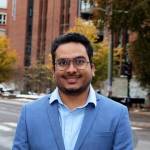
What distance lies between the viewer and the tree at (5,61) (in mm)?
85562

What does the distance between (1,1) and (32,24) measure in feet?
58.7

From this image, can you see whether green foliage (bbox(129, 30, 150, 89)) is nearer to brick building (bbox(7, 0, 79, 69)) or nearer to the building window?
brick building (bbox(7, 0, 79, 69))

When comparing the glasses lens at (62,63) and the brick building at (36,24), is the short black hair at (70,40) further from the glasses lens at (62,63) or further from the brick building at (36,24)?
the brick building at (36,24)

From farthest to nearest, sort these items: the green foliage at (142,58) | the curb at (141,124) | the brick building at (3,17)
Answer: the brick building at (3,17), the green foliage at (142,58), the curb at (141,124)

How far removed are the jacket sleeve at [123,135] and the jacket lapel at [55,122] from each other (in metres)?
0.33

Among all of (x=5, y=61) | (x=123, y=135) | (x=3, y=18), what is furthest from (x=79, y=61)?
(x=3, y=18)

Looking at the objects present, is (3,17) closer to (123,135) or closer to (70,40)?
(70,40)

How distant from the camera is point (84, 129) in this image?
3.72m

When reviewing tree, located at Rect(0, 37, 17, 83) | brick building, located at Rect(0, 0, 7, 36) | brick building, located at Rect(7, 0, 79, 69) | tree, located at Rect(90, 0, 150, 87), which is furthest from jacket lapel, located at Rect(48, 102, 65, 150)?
brick building, located at Rect(0, 0, 7, 36)

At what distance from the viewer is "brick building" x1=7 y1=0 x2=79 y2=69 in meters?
87.5

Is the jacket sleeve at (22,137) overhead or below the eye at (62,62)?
below

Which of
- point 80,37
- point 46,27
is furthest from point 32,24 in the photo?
point 80,37

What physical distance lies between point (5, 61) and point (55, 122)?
271ft

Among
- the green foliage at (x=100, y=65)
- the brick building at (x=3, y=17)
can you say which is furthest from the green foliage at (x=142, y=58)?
the brick building at (x=3, y=17)
